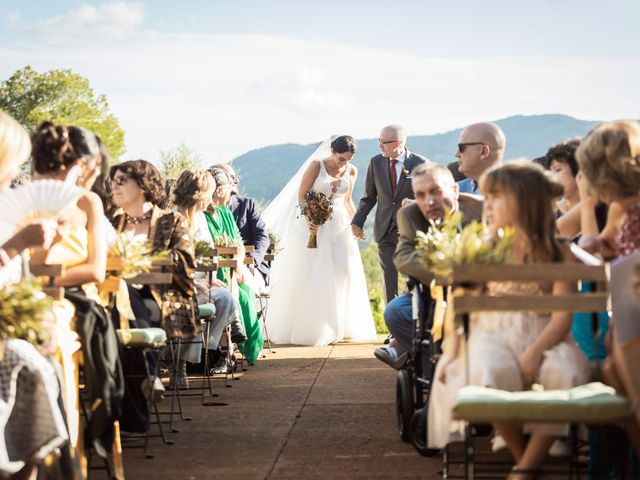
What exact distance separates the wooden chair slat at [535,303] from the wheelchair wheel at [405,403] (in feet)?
7.78

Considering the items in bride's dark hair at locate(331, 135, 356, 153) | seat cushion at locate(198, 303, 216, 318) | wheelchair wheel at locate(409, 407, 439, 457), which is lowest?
wheelchair wheel at locate(409, 407, 439, 457)

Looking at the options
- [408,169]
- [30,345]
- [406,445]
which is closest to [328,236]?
[408,169]

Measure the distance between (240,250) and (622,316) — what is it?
251 inches

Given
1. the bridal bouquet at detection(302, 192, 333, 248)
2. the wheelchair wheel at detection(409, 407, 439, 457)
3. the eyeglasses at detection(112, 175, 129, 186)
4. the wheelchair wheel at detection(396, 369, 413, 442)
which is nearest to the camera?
the wheelchair wheel at detection(409, 407, 439, 457)

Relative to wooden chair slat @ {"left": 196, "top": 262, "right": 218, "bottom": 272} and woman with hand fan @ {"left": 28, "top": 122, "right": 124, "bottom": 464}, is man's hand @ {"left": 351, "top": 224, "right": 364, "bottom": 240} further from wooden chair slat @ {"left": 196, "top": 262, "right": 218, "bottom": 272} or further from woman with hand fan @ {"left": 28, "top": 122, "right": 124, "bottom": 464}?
woman with hand fan @ {"left": 28, "top": 122, "right": 124, "bottom": 464}

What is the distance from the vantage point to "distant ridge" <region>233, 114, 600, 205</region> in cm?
12900

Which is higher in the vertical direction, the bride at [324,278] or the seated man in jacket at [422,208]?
the seated man in jacket at [422,208]

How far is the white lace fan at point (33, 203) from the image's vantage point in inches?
214

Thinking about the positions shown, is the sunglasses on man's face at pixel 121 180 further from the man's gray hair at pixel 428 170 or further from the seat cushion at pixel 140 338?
the man's gray hair at pixel 428 170

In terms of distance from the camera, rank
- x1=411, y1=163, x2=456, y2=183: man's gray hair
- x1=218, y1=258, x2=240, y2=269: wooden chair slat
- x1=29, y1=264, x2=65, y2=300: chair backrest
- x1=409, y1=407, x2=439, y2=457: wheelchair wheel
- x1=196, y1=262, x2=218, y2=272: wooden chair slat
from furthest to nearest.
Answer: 1. x1=218, y1=258, x2=240, y2=269: wooden chair slat
2. x1=196, y1=262, x2=218, y2=272: wooden chair slat
3. x1=411, y1=163, x2=456, y2=183: man's gray hair
4. x1=409, y1=407, x2=439, y2=457: wheelchair wheel
5. x1=29, y1=264, x2=65, y2=300: chair backrest

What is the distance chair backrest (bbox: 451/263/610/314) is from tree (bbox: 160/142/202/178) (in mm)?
15274

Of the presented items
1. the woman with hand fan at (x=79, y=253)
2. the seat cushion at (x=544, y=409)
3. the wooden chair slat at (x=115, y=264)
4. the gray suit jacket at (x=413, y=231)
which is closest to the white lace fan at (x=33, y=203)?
the woman with hand fan at (x=79, y=253)

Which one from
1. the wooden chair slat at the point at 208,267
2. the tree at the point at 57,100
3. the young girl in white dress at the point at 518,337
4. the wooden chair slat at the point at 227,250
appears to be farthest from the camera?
the tree at the point at 57,100

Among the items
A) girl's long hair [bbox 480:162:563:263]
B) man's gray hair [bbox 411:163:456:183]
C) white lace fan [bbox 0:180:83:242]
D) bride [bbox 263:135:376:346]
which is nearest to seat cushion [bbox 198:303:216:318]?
man's gray hair [bbox 411:163:456:183]
